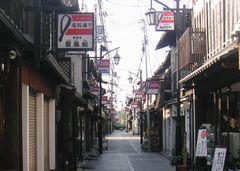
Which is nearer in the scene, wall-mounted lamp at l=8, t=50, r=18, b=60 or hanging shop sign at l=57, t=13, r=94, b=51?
wall-mounted lamp at l=8, t=50, r=18, b=60

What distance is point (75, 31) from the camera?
14734 millimetres

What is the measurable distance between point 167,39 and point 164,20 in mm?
11850

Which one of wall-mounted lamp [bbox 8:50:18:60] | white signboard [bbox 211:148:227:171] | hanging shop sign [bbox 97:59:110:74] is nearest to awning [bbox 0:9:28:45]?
wall-mounted lamp [bbox 8:50:18:60]

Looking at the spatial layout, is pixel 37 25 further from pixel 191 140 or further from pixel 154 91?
pixel 154 91

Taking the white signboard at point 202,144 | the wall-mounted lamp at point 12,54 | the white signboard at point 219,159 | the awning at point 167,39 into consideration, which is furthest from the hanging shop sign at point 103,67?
the wall-mounted lamp at point 12,54

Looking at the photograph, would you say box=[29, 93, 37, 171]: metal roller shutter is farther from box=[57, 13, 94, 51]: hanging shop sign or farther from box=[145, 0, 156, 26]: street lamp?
box=[145, 0, 156, 26]: street lamp

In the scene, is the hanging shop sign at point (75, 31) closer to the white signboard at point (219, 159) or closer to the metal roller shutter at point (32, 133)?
the metal roller shutter at point (32, 133)

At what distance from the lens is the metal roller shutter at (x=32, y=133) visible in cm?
1498

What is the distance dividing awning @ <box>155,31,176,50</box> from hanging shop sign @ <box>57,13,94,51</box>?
1761cm

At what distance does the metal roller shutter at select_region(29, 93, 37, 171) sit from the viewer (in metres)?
15.0

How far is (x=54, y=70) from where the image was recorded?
16.2 meters

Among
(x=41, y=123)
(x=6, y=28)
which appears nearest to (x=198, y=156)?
(x=41, y=123)

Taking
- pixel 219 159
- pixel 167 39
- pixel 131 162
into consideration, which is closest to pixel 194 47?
pixel 219 159

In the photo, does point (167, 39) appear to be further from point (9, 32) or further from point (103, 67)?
point (9, 32)
